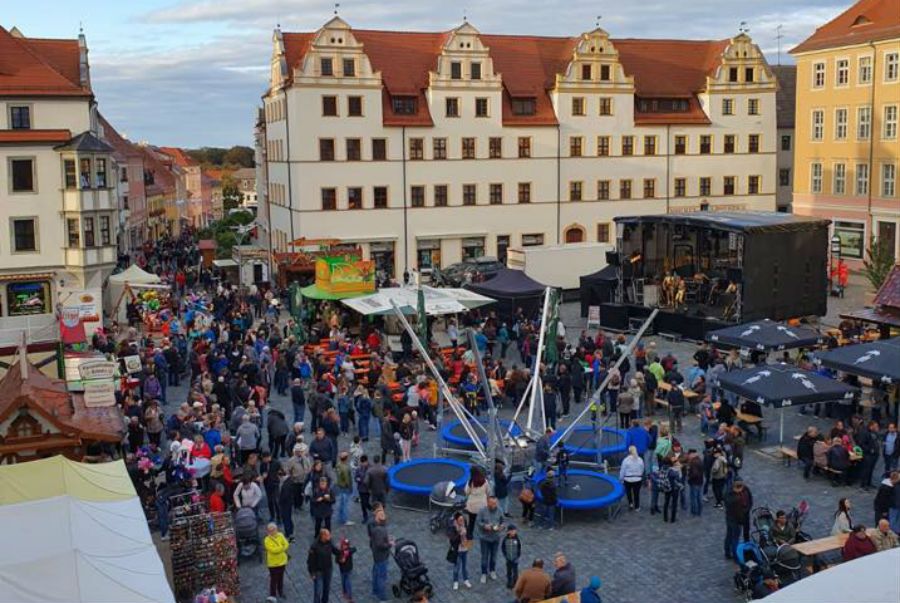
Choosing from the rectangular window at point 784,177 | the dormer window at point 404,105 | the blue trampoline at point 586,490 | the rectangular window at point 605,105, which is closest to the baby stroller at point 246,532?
the blue trampoline at point 586,490

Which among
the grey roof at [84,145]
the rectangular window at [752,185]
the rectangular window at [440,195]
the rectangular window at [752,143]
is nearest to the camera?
the grey roof at [84,145]

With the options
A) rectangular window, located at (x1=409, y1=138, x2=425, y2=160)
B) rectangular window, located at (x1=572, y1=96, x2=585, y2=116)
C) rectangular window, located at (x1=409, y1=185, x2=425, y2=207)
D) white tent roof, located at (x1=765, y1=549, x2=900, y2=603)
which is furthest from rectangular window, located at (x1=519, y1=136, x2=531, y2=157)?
white tent roof, located at (x1=765, y1=549, x2=900, y2=603)

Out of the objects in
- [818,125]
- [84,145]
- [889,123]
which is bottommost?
[84,145]

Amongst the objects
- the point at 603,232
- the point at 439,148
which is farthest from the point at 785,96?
the point at 439,148

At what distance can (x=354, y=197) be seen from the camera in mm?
50031

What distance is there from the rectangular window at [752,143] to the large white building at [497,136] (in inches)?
5.8

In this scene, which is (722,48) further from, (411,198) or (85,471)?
(85,471)

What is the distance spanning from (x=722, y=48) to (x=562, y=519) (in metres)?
46.0

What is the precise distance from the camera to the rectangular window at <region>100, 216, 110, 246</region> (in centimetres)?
3903

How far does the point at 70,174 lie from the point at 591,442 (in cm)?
2573

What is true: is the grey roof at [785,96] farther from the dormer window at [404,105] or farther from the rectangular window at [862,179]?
the dormer window at [404,105]

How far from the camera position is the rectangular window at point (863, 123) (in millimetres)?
→ 49594

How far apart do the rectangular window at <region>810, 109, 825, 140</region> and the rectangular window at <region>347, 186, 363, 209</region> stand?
24459 mm

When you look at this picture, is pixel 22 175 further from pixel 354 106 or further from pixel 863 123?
pixel 863 123
